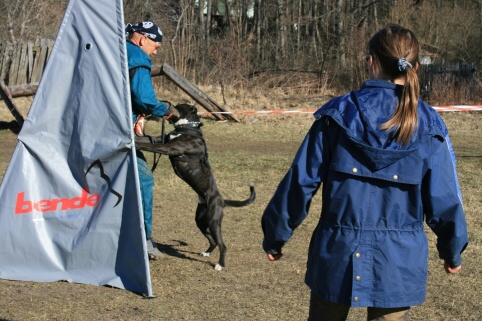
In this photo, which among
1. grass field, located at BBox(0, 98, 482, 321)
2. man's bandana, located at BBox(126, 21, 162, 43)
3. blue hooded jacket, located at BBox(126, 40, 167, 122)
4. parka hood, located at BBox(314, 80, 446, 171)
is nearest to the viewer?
parka hood, located at BBox(314, 80, 446, 171)

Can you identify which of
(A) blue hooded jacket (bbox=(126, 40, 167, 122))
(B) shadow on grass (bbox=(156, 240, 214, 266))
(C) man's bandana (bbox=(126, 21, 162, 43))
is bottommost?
(B) shadow on grass (bbox=(156, 240, 214, 266))

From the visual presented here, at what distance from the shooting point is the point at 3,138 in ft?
48.0

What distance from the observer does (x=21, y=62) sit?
16562mm

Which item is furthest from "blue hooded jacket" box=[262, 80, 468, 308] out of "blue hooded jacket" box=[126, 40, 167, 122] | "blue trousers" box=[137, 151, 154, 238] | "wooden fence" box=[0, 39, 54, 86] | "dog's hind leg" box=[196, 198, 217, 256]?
"wooden fence" box=[0, 39, 54, 86]

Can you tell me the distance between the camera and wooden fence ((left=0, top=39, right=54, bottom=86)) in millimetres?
16516

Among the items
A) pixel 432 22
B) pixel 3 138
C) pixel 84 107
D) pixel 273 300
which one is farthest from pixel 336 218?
pixel 432 22

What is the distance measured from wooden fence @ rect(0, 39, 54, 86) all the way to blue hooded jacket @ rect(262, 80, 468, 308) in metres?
14.8

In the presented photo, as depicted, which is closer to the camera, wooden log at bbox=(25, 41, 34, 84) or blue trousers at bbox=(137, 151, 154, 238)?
blue trousers at bbox=(137, 151, 154, 238)

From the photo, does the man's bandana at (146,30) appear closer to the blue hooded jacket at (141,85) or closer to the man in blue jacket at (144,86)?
the man in blue jacket at (144,86)

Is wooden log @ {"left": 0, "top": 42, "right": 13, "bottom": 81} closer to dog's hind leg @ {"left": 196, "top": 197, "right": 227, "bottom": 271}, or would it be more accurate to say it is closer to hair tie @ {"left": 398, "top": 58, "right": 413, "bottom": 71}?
dog's hind leg @ {"left": 196, "top": 197, "right": 227, "bottom": 271}

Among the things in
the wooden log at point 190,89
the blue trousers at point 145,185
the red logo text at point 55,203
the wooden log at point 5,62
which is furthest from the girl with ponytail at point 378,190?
the wooden log at point 5,62

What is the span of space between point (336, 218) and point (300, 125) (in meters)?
14.0

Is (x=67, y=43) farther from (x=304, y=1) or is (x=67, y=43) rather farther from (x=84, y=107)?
(x=304, y=1)

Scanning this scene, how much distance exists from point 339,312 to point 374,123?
0.79 metres
